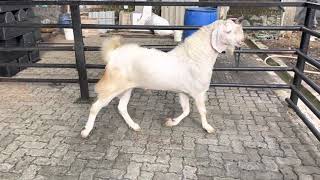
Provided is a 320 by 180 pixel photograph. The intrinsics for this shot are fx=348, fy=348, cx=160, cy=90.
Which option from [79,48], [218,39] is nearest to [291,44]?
[218,39]

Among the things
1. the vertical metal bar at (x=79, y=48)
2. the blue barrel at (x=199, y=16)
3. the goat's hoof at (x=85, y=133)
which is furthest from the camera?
the blue barrel at (x=199, y=16)

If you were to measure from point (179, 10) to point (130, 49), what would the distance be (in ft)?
24.7

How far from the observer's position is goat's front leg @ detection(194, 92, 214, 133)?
4.01 m

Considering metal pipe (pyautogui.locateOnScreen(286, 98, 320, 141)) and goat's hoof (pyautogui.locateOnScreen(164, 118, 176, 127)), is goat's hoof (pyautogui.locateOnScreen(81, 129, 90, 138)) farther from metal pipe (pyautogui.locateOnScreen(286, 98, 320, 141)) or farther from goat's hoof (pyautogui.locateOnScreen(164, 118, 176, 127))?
metal pipe (pyautogui.locateOnScreen(286, 98, 320, 141))

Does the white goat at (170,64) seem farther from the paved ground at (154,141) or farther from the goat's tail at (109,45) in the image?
the paved ground at (154,141)

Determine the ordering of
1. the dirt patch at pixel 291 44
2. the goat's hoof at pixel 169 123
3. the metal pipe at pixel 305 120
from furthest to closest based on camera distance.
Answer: the dirt patch at pixel 291 44 < the goat's hoof at pixel 169 123 < the metal pipe at pixel 305 120

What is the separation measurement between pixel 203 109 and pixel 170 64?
28.7 inches

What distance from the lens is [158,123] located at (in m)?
4.47

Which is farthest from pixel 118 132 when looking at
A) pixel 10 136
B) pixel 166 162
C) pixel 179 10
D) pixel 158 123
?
pixel 179 10

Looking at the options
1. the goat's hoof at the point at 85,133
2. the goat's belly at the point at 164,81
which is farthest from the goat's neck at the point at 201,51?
the goat's hoof at the point at 85,133

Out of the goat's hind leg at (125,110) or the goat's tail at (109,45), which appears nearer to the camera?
the goat's tail at (109,45)

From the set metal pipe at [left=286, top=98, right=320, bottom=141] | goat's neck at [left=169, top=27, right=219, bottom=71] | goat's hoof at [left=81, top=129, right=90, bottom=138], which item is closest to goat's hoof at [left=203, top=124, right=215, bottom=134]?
goat's neck at [left=169, top=27, right=219, bottom=71]

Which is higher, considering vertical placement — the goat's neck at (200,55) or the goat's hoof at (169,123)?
the goat's neck at (200,55)

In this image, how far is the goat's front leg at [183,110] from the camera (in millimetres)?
4243
